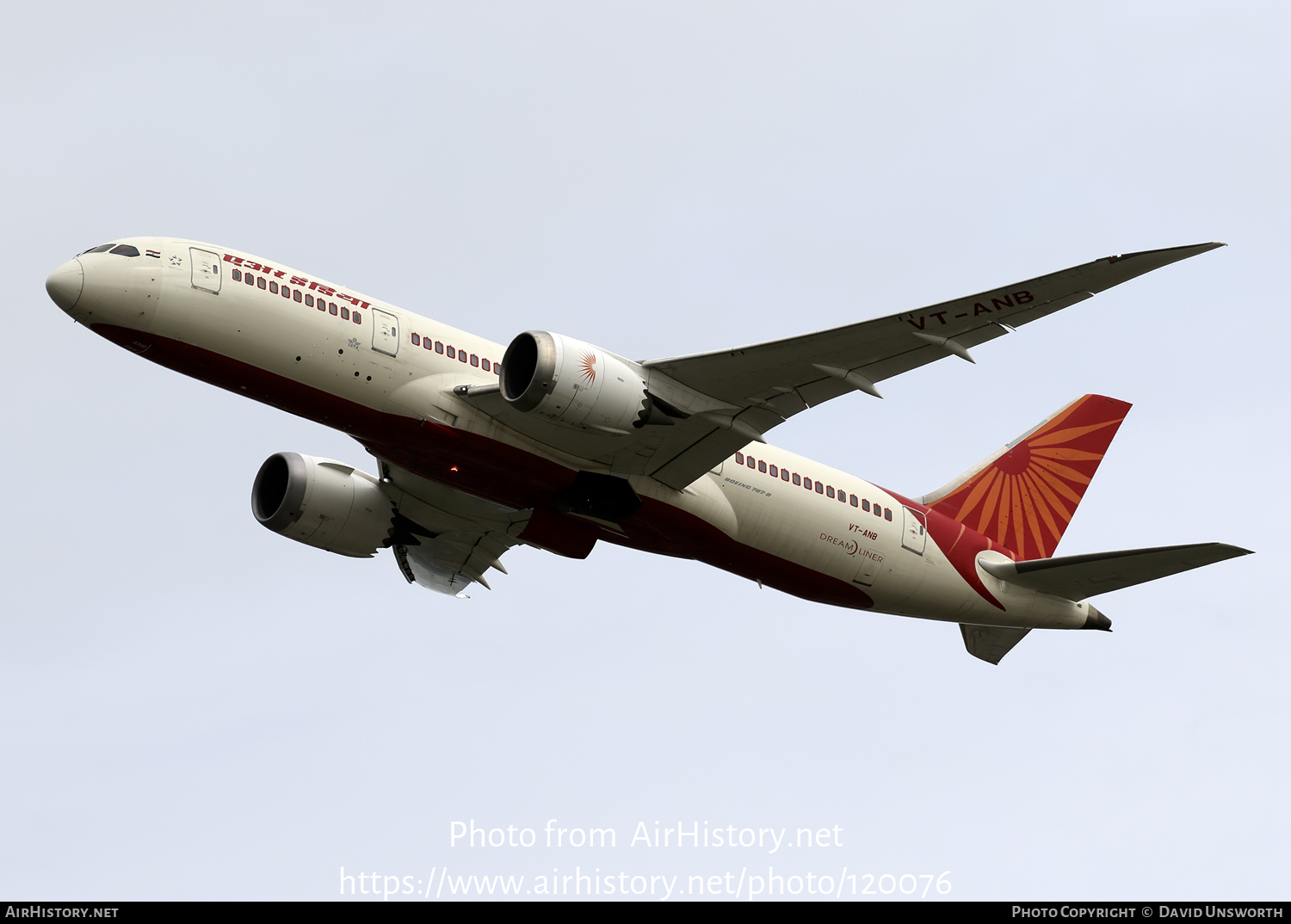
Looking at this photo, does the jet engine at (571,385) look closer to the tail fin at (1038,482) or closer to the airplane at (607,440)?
the airplane at (607,440)

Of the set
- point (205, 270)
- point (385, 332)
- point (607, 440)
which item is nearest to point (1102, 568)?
point (607, 440)

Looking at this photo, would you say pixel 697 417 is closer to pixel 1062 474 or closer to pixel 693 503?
pixel 693 503

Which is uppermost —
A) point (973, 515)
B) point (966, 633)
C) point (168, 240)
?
point (168, 240)

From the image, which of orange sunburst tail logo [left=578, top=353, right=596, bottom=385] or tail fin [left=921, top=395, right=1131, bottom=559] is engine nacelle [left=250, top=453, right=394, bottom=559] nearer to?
orange sunburst tail logo [left=578, top=353, right=596, bottom=385]

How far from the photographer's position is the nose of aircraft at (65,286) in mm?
27438

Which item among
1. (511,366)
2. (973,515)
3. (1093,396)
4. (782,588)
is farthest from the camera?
(1093,396)

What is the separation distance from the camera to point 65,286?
27422 millimetres

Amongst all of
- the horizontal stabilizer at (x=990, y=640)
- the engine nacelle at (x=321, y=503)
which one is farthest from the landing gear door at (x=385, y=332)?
the horizontal stabilizer at (x=990, y=640)

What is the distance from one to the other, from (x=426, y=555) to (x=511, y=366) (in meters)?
→ 11.2

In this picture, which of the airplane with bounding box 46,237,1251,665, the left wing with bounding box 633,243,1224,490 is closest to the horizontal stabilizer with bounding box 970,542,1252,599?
the airplane with bounding box 46,237,1251,665

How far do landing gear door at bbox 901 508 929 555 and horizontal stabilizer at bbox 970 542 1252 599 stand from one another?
187 cm

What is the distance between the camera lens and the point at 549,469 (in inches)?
1195

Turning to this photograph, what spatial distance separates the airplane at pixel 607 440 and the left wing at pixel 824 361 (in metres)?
0.04

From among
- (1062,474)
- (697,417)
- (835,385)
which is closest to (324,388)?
(697,417)
